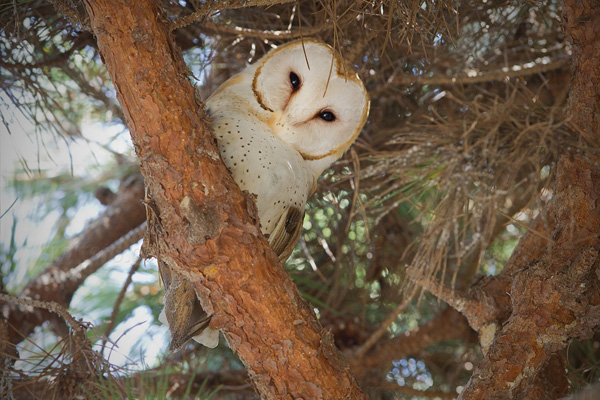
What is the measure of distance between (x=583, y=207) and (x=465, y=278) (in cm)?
69

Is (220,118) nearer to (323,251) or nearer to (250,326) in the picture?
(250,326)

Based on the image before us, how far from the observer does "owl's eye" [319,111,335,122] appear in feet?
3.45

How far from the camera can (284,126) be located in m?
1.03

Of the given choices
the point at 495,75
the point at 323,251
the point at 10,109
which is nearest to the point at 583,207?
the point at 495,75

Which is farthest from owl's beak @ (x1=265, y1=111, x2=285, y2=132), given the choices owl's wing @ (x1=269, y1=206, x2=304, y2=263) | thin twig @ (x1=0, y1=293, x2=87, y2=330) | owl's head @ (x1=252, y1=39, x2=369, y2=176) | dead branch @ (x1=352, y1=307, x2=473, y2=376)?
dead branch @ (x1=352, y1=307, x2=473, y2=376)

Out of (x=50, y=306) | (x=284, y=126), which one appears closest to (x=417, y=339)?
(x=284, y=126)

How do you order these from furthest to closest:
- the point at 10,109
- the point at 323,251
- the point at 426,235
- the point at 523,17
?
the point at 323,251 → the point at 523,17 → the point at 10,109 → the point at 426,235

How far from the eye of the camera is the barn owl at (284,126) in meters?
0.92

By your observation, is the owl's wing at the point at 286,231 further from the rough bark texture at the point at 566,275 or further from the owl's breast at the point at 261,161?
the rough bark texture at the point at 566,275

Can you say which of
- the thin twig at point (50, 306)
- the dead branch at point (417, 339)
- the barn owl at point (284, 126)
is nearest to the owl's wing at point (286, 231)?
the barn owl at point (284, 126)

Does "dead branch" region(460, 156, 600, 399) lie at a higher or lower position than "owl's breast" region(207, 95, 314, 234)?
lower

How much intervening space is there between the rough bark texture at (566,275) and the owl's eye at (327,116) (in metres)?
0.39

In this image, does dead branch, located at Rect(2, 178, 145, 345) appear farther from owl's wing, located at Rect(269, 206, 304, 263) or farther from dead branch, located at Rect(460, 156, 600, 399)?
dead branch, located at Rect(460, 156, 600, 399)

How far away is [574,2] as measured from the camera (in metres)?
0.92
